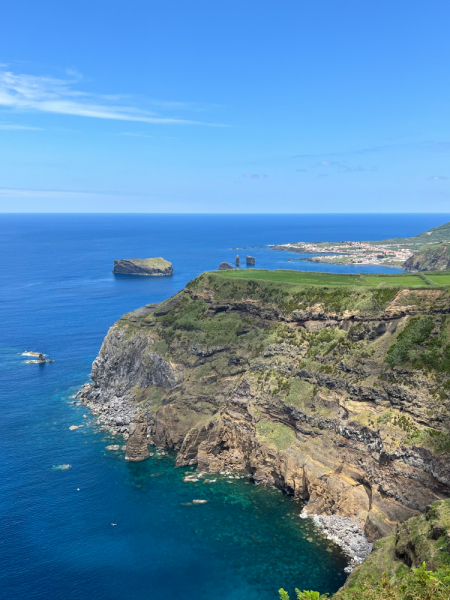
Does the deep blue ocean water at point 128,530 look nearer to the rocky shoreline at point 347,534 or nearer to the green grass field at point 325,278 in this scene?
the rocky shoreline at point 347,534

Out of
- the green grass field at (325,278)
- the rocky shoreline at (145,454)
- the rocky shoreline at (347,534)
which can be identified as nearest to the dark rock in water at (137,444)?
the rocky shoreline at (145,454)

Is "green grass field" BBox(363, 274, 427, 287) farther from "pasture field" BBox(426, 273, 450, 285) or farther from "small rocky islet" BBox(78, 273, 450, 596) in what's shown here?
"small rocky islet" BBox(78, 273, 450, 596)

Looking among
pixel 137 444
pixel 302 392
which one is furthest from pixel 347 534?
pixel 137 444

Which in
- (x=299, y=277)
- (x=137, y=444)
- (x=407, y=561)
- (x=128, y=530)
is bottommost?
(x=128, y=530)

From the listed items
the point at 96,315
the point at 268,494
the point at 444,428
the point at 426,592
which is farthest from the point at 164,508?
the point at 96,315

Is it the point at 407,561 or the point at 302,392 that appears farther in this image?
the point at 302,392

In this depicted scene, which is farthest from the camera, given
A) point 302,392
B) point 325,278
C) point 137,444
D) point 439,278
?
point 325,278

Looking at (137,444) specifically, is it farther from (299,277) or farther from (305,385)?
(299,277)
